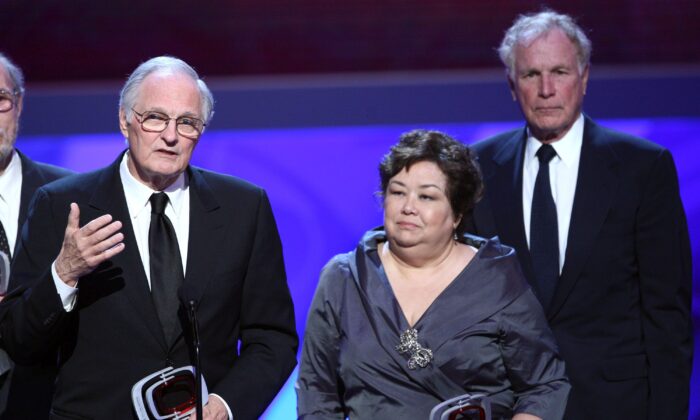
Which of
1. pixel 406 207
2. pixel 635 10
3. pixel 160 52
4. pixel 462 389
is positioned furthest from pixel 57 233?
pixel 635 10

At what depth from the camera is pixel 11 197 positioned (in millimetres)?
2957

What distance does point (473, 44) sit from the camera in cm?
395

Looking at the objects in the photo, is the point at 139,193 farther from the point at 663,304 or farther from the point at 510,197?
the point at 663,304

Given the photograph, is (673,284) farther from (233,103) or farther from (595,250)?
(233,103)

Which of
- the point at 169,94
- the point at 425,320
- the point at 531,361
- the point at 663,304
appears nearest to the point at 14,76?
the point at 169,94

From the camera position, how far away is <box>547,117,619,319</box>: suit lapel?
2.83 meters

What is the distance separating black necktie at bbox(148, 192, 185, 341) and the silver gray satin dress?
1.19 ft

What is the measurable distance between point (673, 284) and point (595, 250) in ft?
0.80

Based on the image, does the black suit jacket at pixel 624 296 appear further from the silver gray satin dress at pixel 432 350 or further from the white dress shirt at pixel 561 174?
the silver gray satin dress at pixel 432 350

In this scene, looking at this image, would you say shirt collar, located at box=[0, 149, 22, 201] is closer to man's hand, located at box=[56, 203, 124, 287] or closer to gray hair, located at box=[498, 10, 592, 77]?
man's hand, located at box=[56, 203, 124, 287]

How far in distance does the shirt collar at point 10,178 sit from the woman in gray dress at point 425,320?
3.31ft

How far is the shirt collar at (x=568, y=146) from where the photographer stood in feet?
9.73

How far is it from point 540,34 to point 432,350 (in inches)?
42.3

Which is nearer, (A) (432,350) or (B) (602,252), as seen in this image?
(A) (432,350)
